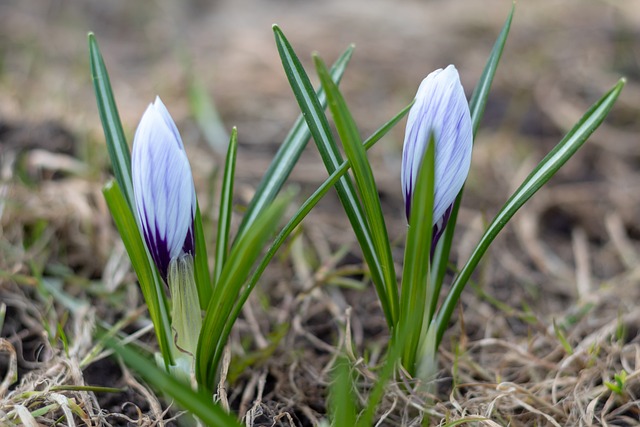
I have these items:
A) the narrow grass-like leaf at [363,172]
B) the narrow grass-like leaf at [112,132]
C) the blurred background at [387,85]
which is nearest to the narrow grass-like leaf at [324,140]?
the narrow grass-like leaf at [363,172]

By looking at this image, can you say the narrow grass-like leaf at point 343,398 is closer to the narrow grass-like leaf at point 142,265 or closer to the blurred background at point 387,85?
the narrow grass-like leaf at point 142,265

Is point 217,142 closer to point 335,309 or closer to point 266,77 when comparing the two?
point 266,77

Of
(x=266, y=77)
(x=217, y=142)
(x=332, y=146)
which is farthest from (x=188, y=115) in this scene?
(x=332, y=146)

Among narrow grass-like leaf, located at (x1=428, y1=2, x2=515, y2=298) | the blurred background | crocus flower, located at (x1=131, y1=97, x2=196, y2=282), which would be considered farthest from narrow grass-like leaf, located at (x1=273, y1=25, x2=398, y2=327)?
the blurred background

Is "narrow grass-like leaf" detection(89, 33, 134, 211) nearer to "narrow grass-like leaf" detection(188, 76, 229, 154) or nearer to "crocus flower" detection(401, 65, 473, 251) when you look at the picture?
"crocus flower" detection(401, 65, 473, 251)

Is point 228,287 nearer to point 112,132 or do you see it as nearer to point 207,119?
point 112,132
